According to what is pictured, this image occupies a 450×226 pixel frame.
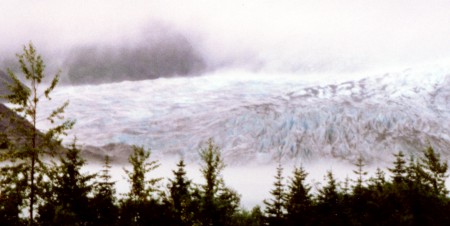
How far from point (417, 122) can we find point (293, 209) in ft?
298

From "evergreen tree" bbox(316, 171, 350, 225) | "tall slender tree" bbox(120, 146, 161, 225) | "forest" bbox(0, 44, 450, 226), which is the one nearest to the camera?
"forest" bbox(0, 44, 450, 226)

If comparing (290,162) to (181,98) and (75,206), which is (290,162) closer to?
(181,98)

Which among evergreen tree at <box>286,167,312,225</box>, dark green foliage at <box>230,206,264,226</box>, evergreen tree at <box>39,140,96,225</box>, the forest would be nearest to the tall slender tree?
the forest

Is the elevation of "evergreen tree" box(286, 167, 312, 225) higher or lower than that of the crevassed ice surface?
lower

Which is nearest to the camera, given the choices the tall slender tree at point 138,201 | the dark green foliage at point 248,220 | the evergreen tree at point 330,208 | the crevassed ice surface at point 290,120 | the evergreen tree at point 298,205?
the tall slender tree at point 138,201

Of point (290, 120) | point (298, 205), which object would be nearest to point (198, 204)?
point (298, 205)

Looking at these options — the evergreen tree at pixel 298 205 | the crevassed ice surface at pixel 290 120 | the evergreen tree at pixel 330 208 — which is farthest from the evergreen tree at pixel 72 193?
the crevassed ice surface at pixel 290 120

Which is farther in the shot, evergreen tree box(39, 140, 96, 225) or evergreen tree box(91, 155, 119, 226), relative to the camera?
evergreen tree box(91, 155, 119, 226)

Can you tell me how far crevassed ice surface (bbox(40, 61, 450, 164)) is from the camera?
112062 mm

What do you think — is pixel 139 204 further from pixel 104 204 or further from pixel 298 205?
pixel 298 205

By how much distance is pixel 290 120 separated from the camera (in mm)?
111438

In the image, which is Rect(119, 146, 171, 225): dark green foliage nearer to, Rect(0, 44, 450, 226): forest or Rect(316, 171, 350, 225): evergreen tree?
Rect(0, 44, 450, 226): forest

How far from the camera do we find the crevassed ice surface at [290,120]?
368 ft

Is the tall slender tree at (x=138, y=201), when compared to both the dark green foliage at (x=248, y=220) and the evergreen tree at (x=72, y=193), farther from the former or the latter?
the dark green foliage at (x=248, y=220)
